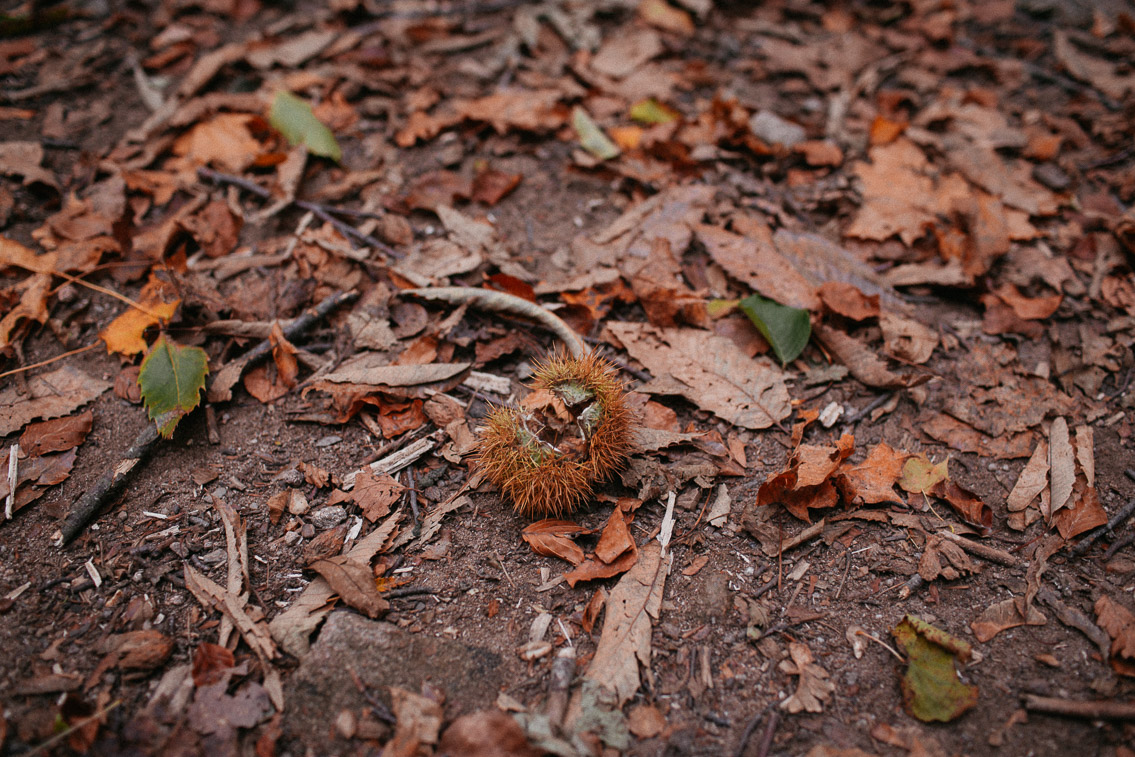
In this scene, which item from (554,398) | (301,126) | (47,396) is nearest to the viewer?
(554,398)

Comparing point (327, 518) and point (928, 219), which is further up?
point (928, 219)

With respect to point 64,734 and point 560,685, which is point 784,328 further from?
point 64,734

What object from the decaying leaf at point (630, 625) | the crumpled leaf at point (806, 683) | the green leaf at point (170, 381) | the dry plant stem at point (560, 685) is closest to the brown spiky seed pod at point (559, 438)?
the decaying leaf at point (630, 625)

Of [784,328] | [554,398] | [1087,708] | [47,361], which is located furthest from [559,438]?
[47,361]

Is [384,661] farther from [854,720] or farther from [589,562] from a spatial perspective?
[854,720]

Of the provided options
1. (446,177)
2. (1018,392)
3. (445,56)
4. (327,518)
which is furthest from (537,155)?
(1018,392)
